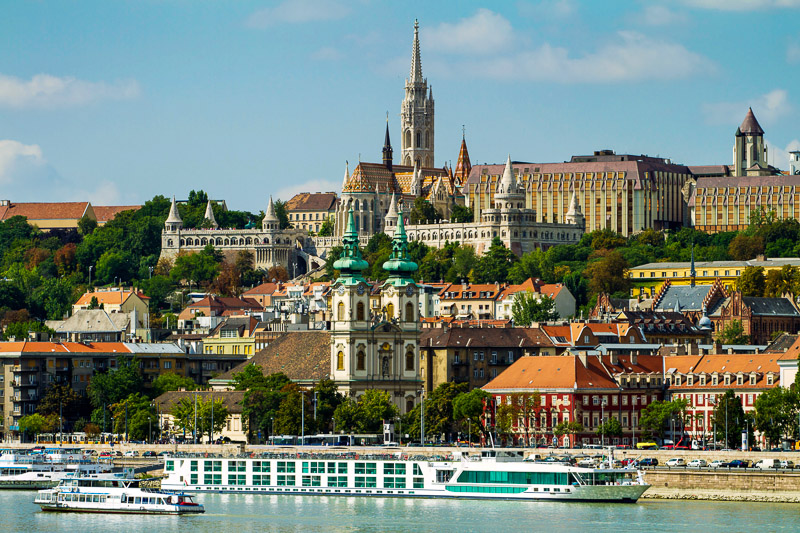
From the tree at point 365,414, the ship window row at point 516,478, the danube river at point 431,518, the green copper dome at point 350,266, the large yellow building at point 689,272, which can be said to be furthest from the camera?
the large yellow building at point 689,272

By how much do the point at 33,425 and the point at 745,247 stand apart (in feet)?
284

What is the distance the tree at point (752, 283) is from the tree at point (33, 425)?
215ft

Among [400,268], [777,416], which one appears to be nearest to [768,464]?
[777,416]

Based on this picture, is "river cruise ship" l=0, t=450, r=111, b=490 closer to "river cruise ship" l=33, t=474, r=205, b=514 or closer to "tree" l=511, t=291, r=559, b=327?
"river cruise ship" l=33, t=474, r=205, b=514

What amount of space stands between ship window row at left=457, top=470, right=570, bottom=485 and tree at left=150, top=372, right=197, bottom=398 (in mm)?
36755

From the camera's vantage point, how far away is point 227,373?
416 feet

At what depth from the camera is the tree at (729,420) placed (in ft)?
339

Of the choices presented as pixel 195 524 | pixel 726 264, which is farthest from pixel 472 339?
pixel 726 264

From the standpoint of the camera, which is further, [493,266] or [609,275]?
[493,266]

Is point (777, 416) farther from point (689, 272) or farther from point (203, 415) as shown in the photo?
point (689, 272)

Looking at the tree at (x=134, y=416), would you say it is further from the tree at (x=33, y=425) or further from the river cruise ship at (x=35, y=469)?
the river cruise ship at (x=35, y=469)

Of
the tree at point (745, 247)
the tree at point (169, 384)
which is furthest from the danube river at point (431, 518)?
the tree at point (745, 247)

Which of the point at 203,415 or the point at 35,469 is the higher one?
the point at 203,415

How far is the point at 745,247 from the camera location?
189125 millimetres
